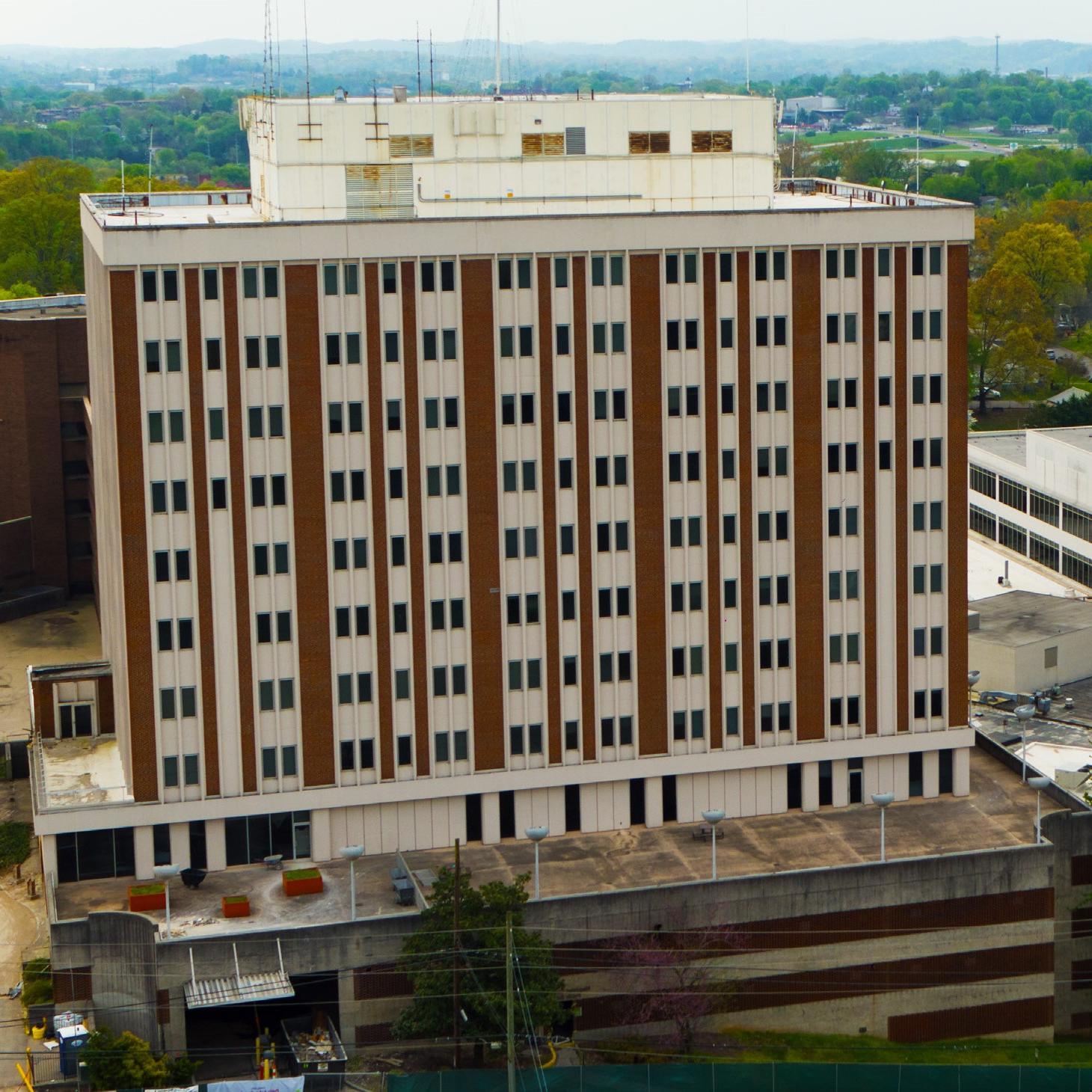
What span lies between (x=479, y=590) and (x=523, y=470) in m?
5.40

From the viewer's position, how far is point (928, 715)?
322ft

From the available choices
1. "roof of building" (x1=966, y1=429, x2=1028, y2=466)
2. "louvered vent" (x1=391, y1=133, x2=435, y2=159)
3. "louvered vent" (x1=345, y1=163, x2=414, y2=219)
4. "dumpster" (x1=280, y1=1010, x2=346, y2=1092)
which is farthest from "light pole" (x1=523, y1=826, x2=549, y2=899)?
"roof of building" (x1=966, y1=429, x2=1028, y2=466)

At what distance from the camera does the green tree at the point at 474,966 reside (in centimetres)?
8300

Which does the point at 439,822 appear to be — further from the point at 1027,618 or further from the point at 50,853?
the point at 1027,618

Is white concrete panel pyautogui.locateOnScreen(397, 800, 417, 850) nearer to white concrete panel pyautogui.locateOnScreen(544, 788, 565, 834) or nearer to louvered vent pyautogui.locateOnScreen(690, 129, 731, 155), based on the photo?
white concrete panel pyautogui.locateOnScreen(544, 788, 565, 834)

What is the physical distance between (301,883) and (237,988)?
614 cm

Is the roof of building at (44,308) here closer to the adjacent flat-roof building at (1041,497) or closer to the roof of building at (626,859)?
the adjacent flat-roof building at (1041,497)

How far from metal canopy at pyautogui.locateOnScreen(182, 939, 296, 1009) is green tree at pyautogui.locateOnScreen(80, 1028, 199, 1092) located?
7.67ft

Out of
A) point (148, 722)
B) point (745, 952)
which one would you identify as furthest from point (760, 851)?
point (148, 722)

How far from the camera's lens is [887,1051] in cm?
8988

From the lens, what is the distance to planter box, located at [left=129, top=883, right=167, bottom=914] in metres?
87.2

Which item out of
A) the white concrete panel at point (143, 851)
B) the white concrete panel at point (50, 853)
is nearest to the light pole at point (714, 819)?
the white concrete panel at point (143, 851)

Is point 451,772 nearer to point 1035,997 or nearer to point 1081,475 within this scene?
point 1035,997

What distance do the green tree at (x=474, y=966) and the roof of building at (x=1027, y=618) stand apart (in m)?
50.0
